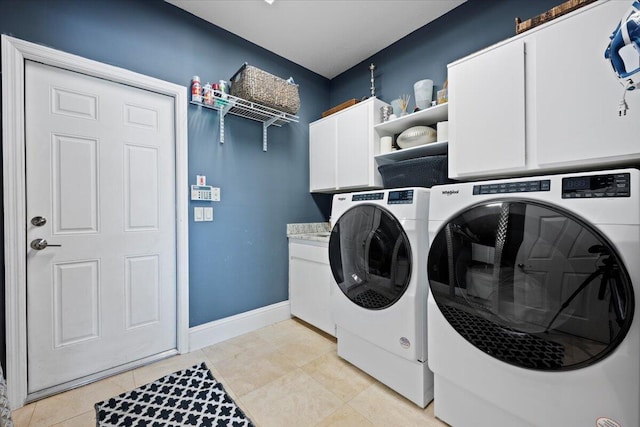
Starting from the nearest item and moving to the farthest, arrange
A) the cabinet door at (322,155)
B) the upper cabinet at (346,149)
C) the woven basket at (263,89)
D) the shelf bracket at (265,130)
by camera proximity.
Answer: the woven basket at (263,89) → the upper cabinet at (346,149) → the shelf bracket at (265,130) → the cabinet door at (322,155)

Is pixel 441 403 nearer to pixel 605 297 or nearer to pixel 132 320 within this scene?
pixel 605 297

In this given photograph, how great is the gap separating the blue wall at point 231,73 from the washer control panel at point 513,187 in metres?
1.35

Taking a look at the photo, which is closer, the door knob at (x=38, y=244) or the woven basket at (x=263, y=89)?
the door knob at (x=38, y=244)

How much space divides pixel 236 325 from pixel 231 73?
218cm

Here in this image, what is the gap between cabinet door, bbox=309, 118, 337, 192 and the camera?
98.7 inches

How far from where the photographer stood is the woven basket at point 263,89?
6.51 ft

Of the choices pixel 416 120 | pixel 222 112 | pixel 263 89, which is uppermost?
pixel 263 89

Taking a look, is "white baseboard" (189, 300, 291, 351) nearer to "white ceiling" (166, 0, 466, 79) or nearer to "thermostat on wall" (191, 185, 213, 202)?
"thermostat on wall" (191, 185, 213, 202)

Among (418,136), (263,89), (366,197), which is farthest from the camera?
(263,89)

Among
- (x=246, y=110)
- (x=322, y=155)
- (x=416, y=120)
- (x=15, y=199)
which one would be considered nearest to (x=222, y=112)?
(x=246, y=110)

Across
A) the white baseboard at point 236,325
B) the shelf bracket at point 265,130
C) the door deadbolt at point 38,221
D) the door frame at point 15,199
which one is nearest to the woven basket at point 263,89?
the shelf bracket at point 265,130

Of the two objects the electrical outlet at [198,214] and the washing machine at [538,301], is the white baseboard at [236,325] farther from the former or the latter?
the washing machine at [538,301]

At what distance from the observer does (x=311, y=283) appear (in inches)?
91.7

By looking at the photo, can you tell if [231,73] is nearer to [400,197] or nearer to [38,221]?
[38,221]
